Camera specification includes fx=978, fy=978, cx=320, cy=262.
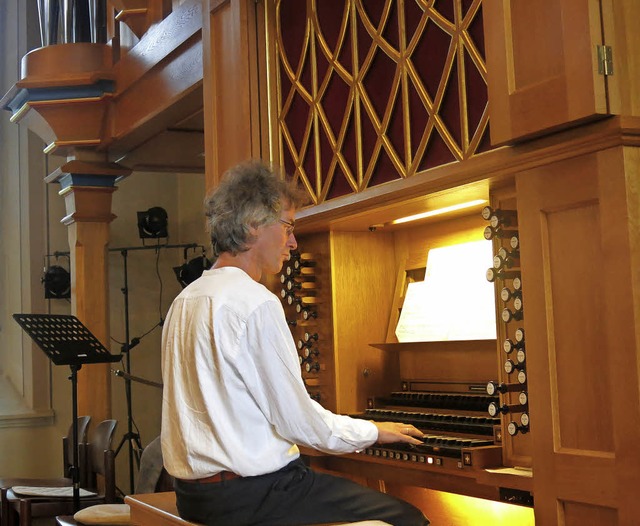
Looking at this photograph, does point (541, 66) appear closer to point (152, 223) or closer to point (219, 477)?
point (219, 477)

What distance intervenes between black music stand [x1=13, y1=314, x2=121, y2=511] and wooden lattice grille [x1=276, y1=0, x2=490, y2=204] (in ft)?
5.13

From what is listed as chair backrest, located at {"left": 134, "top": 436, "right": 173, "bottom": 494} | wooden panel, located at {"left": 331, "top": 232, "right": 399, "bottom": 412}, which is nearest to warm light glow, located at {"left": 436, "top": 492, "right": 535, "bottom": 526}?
wooden panel, located at {"left": 331, "top": 232, "right": 399, "bottom": 412}

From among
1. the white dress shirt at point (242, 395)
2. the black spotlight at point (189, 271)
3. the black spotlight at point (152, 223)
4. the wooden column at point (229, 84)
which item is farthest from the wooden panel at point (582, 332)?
the black spotlight at point (152, 223)

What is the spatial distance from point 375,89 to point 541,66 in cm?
117

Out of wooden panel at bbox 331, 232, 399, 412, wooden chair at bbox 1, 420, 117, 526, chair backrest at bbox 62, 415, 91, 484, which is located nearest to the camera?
wooden panel at bbox 331, 232, 399, 412

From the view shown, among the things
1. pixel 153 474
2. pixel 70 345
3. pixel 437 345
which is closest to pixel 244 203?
pixel 437 345

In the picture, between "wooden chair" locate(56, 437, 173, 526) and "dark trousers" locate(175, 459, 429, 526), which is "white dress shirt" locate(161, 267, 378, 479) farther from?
"wooden chair" locate(56, 437, 173, 526)

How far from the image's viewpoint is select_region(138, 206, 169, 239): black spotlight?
902 cm

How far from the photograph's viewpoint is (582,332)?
2.85m

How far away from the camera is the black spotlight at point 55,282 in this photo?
871cm

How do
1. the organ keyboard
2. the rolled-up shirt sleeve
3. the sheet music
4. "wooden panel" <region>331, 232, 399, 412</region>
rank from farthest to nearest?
"wooden panel" <region>331, 232, 399, 412</region> → the sheet music → the organ keyboard → the rolled-up shirt sleeve

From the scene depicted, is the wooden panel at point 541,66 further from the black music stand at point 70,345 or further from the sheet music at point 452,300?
the black music stand at point 70,345

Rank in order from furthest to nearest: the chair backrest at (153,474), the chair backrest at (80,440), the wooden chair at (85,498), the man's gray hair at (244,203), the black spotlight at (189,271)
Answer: the black spotlight at (189,271) < the chair backrest at (80,440) < the wooden chair at (85,498) < the chair backrest at (153,474) < the man's gray hair at (244,203)

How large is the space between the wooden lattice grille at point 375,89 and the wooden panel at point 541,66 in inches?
10.2
